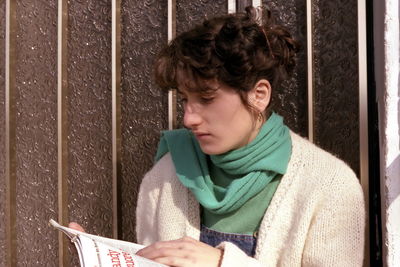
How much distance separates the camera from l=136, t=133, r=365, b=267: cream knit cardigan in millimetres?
1106

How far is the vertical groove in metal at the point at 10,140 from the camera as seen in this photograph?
1765 millimetres

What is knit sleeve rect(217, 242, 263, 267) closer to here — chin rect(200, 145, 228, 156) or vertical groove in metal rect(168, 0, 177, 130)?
chin rect(200, 145, 228, 156)

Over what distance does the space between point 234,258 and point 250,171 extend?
188 millimetres

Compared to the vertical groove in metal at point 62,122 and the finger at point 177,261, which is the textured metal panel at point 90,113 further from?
the finger at point 177,261

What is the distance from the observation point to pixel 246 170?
1.17 m

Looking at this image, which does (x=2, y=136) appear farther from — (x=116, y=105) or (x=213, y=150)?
(x=213, y=150)

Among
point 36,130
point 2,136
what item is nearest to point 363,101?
point 36,130

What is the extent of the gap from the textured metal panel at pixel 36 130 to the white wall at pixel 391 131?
982mm

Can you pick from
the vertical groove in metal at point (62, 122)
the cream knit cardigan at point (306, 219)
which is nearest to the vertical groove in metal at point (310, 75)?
the cream knit cardigan at point (306, 219)

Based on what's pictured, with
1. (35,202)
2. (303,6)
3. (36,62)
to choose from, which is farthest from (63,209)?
(303,6)

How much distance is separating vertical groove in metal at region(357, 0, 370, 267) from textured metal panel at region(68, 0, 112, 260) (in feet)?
2.28

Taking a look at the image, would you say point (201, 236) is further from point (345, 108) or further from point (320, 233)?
point (345, 108)

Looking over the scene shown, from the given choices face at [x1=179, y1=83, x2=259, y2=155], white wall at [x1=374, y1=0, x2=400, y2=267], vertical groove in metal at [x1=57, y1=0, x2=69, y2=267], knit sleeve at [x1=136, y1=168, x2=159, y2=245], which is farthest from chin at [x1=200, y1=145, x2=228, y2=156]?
vertical groove in metal at [x1=57, y1=0, x2=69, y2=267]

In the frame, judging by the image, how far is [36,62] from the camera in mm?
1732
